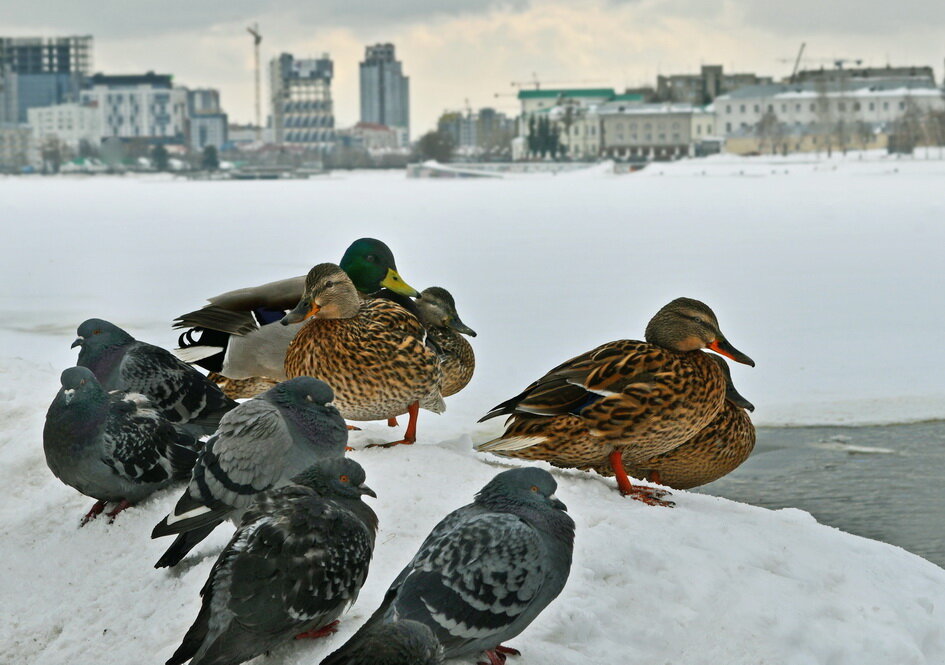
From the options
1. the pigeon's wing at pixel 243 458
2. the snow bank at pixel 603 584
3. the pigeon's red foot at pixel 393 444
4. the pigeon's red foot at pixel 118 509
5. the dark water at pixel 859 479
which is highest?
the pigeon's wing at pixel 243 458

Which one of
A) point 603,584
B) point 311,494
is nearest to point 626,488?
point 603,584

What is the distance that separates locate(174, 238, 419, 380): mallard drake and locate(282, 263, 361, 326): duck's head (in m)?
0.69

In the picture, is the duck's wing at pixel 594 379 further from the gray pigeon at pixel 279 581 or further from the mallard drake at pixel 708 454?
the gray pigeon at pixel 279 581

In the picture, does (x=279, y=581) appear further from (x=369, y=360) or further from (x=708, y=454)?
(x=708, y=454)

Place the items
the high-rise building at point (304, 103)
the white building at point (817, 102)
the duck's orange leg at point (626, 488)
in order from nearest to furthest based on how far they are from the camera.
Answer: the duck's orange leg at point (626, 488), the white building at point (817, 102), the high-rise building at point (304, 103)

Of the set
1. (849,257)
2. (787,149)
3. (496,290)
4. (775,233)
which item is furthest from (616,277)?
(787,149)

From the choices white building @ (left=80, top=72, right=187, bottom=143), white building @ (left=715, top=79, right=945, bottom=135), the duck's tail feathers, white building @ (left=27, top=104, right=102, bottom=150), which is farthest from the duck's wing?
white building @ (left=27, top=104, right=102, bottom=150)

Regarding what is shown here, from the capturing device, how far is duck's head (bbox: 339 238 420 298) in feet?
19.3

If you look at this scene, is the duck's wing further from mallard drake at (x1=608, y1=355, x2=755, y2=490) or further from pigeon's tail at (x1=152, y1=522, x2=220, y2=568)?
pigeon's tail at (x1=152, y1=522, x2=220, y2=568)

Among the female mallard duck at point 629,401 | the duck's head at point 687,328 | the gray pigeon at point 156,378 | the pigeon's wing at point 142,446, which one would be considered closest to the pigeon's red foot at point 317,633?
the pigeon's wing at point 142,446

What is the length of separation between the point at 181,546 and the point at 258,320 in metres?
2.34

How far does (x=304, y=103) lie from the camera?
185500 millimetres

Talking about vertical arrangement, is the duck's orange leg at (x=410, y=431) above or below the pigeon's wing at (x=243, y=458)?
below

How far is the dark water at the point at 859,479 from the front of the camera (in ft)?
17.7
